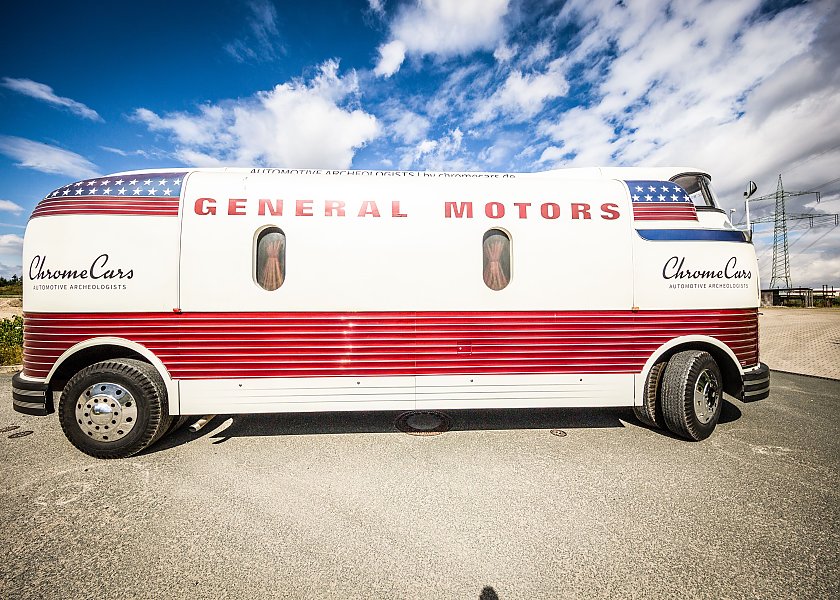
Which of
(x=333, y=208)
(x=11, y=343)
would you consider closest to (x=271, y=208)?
(x=333, y=208)

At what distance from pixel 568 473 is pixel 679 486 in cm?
96

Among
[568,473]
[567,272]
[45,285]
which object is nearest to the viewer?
[568,473]

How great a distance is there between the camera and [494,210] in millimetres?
3998

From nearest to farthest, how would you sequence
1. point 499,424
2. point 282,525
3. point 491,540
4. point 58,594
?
point 58,594 → point 491,540 → point 282,525 → point 499,424

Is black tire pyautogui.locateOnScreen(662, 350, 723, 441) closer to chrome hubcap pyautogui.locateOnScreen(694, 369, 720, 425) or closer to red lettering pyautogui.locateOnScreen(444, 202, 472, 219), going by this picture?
chrome hubcap pyautogui.locateOnScreen(694, 369, 720, 425)

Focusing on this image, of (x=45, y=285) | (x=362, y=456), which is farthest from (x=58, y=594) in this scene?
(x=45, y=285)

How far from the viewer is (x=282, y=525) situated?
2.72 metres

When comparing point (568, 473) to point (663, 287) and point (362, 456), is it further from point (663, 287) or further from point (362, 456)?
point (663, 287)

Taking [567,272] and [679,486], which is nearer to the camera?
[679,486]

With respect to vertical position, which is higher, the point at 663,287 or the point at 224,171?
the point at 224,171

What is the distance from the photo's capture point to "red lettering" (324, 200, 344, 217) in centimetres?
388

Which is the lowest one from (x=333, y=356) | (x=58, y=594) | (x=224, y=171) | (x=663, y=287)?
(x=58, y=594)

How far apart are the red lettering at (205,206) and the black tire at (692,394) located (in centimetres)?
552

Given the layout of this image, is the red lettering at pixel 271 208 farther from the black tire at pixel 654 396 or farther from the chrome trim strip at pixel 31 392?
the black tire at pixel 654 396
